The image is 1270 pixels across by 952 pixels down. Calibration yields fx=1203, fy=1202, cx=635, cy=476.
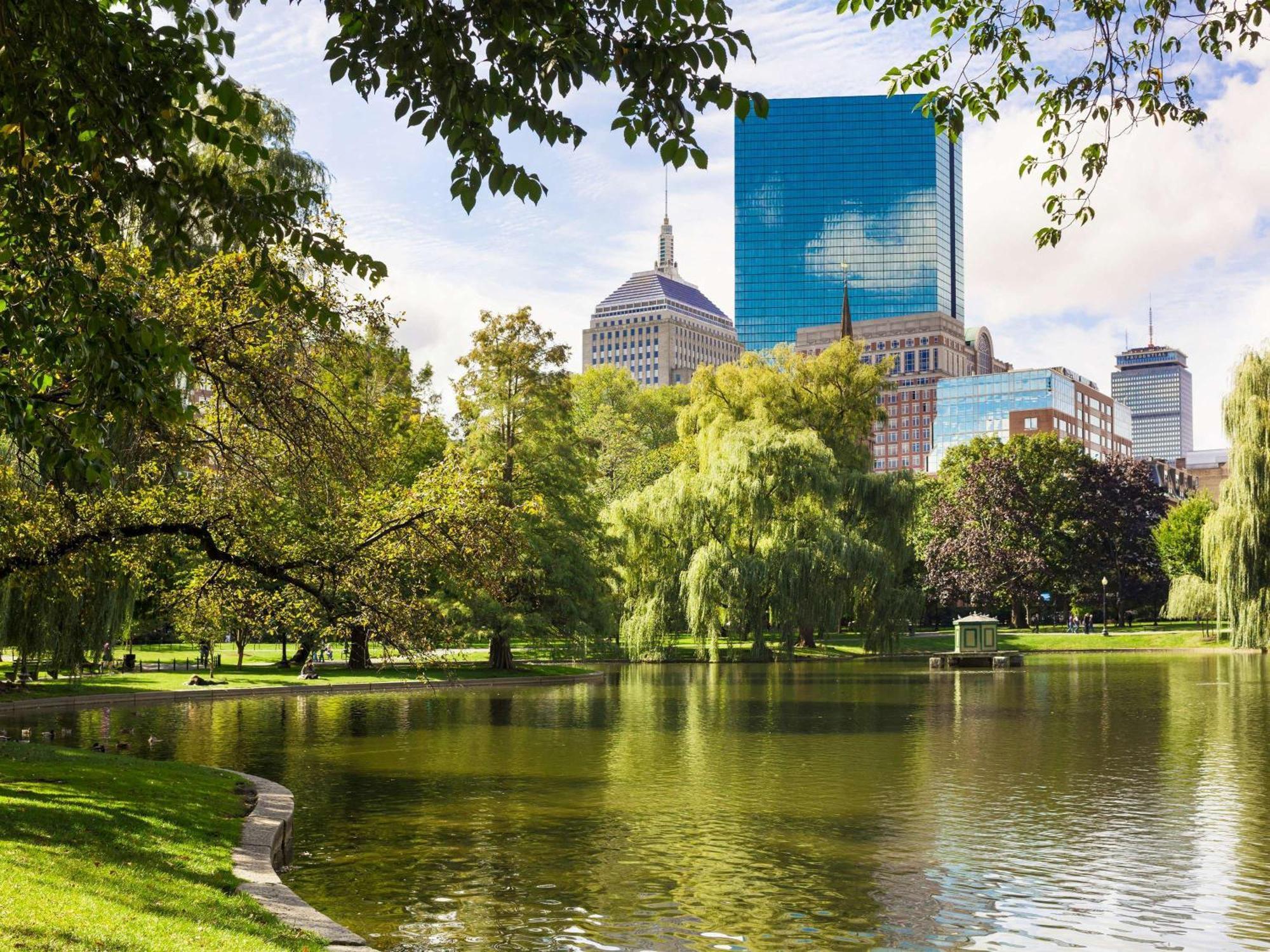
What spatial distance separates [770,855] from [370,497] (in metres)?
10.9

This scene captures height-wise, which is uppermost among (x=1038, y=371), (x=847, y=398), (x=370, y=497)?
(x=1038, y=371)

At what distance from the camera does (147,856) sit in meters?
11.3

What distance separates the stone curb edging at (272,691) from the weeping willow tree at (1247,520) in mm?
30181

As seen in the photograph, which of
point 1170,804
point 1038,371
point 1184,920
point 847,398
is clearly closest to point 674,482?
point 847,398

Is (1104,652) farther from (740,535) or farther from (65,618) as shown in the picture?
(65,618)

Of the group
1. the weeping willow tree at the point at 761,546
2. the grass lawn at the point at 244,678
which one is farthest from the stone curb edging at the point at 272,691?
the weeping willow tree at the point at 761,546

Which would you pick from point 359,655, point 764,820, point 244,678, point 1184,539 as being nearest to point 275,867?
point 764,820

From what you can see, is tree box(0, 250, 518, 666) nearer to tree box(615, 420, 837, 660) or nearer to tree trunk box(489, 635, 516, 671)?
tree trunk box(489, 635, 516, 671)

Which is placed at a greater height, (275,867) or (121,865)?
(121,865)

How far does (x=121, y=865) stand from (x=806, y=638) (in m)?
55.3

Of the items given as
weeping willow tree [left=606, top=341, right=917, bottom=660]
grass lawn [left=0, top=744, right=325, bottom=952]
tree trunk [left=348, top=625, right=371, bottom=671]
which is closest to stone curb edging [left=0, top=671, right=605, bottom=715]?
tree trunk [left=348, top=625, right=371, bottom=671]

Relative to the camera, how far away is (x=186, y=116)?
28.6 feet

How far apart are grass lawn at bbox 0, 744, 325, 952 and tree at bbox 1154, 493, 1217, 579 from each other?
3437 inches

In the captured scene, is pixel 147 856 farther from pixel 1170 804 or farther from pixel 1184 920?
pixel 1170 804
